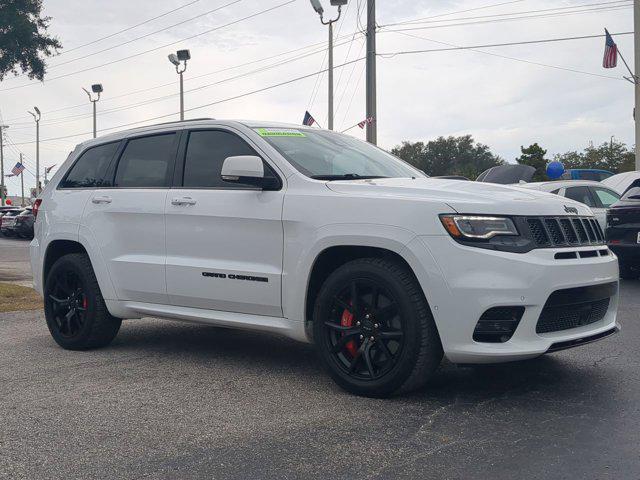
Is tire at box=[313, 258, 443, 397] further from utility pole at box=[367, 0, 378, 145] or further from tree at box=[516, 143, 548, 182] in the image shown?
tree at box=[516, 143, 548, 182]

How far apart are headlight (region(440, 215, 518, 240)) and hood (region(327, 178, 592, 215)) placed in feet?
0.13

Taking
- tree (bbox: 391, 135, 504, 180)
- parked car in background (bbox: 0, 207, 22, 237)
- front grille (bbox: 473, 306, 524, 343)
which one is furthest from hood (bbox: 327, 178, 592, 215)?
tree (bbox: 391, 135, 504, 180)

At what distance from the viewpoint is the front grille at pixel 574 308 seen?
175 inches

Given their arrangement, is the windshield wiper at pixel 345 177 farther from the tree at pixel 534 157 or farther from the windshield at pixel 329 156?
the tree at pixel 534 157

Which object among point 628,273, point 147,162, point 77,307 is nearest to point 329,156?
point 147,162

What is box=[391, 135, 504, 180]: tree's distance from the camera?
241 ft

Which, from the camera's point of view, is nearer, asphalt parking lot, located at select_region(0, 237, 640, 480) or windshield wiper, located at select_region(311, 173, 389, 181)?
asphalt parking lot, located at select_region(0, 237, 640, 480)

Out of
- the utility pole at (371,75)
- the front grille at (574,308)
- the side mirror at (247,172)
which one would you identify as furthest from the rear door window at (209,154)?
the utility pole at (371,75)

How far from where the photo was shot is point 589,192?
44.5ft

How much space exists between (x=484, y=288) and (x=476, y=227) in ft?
1.12

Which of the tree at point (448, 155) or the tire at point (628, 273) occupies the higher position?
the tree at point (448, 155)

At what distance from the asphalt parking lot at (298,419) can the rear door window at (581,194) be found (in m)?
7.31

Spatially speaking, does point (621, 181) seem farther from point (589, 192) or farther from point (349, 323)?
point (349, 323)

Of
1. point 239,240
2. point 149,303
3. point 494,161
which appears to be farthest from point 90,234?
point 494,161
